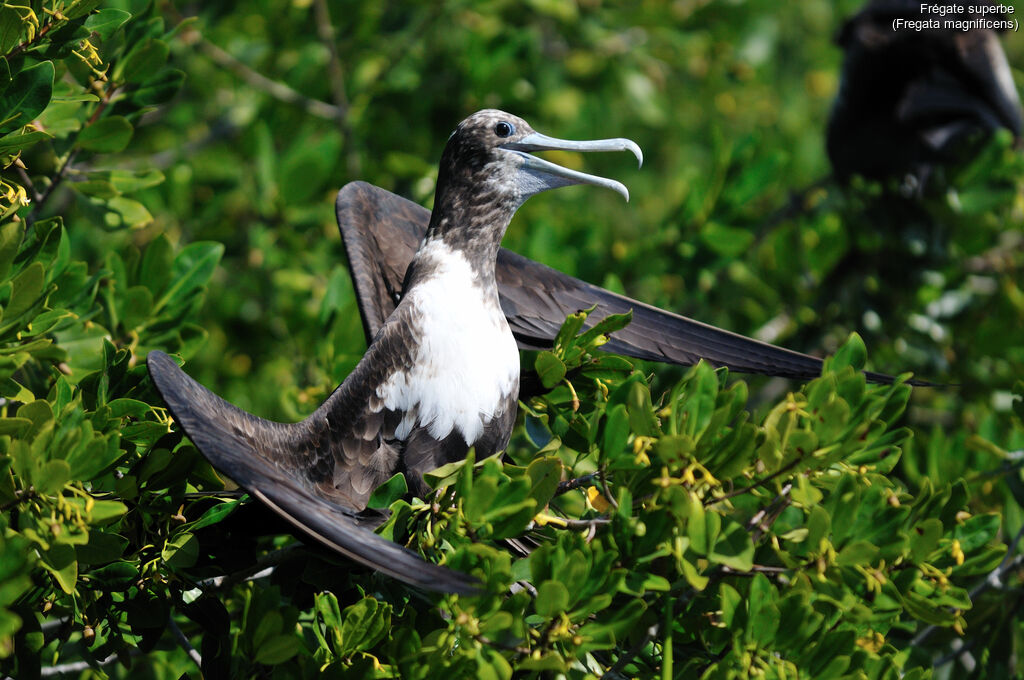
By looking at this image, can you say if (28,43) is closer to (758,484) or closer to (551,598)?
(551,598)

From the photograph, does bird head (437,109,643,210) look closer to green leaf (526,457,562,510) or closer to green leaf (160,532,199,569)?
green leaf (526,457,562,510)

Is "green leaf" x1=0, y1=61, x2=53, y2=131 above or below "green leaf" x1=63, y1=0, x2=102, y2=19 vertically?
below

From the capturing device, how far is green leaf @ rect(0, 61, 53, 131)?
154 cm

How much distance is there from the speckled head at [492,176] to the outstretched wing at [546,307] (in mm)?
206

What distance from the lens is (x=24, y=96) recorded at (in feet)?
5.06

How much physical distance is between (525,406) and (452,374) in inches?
8.7

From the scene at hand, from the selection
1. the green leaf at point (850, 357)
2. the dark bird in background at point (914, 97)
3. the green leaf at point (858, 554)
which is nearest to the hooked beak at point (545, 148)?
the green leaf at point (850, 357)

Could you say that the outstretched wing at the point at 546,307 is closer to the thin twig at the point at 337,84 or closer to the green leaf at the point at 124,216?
the green leaf at the point at 124,216

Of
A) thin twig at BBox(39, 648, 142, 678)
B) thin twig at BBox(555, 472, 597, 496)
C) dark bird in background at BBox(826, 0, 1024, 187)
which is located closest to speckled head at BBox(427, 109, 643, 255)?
thin twig at BBox(555, 472, 597, 496)

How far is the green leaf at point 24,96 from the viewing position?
60.4 inches

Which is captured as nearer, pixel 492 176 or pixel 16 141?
pixel 16 141

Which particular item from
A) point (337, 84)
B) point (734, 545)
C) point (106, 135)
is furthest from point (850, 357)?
point (337, 84)

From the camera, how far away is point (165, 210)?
3137mm

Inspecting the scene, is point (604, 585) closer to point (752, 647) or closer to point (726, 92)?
point (752, 647)
